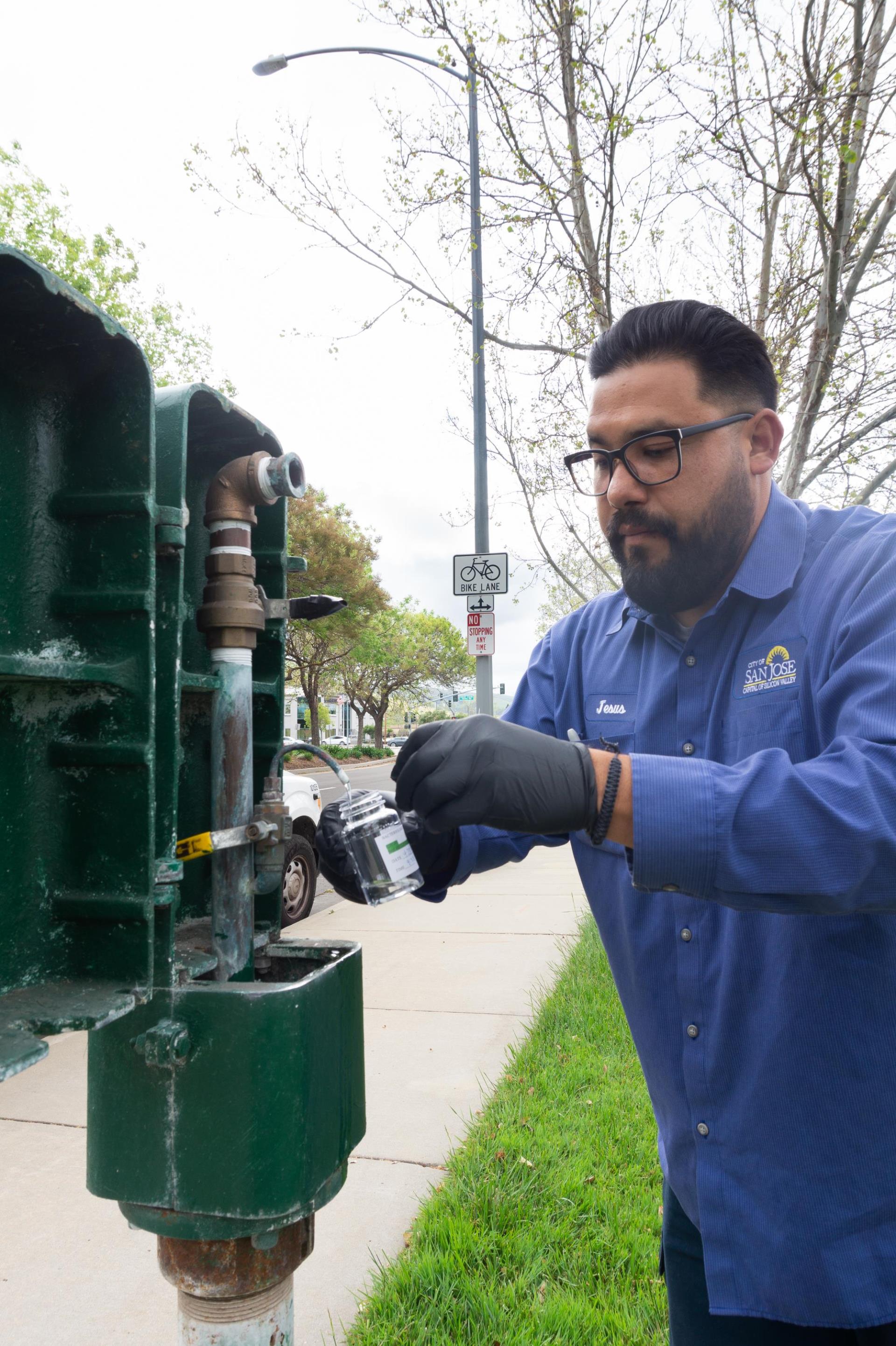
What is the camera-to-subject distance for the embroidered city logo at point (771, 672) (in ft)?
4.89

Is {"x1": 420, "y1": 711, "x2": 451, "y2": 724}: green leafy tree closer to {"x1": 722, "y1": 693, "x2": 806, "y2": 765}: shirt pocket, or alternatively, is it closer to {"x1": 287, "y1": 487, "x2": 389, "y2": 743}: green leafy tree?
{"x1": 287, "y1": 487, "x2": 389, "y2": 743}: green leafy tree

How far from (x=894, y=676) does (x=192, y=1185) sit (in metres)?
1.10

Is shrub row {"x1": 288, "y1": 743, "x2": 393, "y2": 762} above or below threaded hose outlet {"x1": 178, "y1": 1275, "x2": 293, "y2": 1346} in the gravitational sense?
below

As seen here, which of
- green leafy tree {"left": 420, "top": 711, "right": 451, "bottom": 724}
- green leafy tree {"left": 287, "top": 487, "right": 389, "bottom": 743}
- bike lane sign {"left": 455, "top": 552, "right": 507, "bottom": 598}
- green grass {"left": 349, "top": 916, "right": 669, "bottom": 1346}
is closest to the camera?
green grass {"left": 349, "top": 916, "right": 669, "bottom": 1346}

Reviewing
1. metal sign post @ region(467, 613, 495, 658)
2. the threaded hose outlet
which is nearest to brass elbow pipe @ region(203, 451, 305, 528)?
the threaded hose outlet

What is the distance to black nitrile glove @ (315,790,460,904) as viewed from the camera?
1.46 m

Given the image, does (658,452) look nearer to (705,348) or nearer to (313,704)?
(705,348)

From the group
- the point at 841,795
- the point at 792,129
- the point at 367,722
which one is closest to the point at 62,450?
the point at 841,795

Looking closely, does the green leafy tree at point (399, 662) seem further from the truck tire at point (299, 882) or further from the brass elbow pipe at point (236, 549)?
the brass elbow pipe at point (236, 549)

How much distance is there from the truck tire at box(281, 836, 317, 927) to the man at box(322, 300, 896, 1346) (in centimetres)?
474

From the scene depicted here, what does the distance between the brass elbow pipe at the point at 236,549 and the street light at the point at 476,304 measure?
352cm

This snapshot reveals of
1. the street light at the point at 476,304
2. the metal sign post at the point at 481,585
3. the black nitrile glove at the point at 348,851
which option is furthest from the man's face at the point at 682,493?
the metal sign post at the point at 481,585

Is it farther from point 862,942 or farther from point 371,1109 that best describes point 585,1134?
point 862,942

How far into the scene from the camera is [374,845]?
1.41 meters
